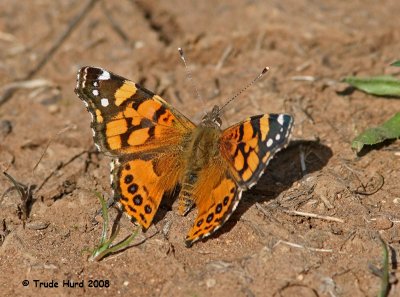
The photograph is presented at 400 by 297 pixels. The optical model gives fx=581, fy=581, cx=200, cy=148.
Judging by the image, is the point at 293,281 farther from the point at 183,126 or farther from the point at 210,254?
the point at 183,126

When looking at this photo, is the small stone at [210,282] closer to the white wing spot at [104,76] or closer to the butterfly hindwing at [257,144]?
the butterfly hindwing at [257,144]

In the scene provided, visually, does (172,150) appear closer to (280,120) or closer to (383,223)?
(280,120)

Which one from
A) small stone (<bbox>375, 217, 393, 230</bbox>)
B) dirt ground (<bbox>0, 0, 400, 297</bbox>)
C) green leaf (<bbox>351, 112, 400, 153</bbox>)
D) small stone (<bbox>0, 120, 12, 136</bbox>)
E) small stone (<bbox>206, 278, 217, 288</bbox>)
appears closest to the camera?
small stone (<bbox>206, 278, 217, 288</bbox>)

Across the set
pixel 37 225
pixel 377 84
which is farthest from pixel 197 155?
pixel 377 84

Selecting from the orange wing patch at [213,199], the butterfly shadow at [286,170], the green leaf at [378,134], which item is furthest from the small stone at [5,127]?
the green leaf at [378,134]

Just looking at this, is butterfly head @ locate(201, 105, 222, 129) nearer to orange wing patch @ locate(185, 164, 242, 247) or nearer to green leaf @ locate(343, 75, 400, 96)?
orange wing patch @ locate(185, 164, 242, 247)

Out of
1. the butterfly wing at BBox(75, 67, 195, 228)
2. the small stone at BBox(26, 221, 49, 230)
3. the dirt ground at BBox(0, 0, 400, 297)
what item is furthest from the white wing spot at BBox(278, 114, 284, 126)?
the small stone at BBox(26, 221, 49, 230)

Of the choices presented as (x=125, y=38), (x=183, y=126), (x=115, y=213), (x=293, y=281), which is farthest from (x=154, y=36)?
(x=293, y=281)
